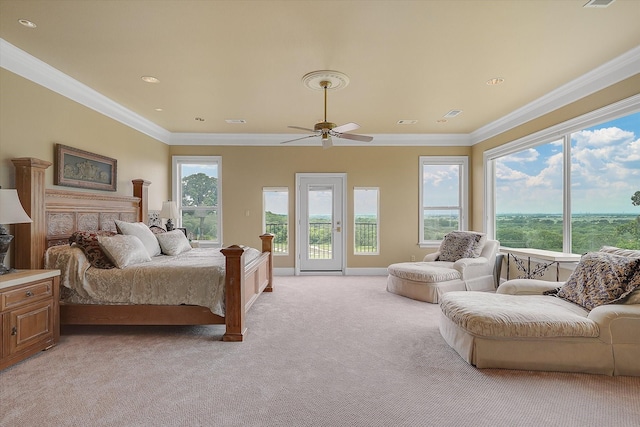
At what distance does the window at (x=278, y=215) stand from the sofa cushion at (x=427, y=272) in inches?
94.0

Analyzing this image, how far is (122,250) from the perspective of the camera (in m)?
3.35

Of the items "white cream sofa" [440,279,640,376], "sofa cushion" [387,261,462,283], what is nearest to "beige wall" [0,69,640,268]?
"sofa cushion" [387,261,462,283]

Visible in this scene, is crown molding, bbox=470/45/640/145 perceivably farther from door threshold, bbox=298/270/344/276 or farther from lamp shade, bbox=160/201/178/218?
lamp shade, bbox=160/201/178/218

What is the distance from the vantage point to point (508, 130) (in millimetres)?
5297

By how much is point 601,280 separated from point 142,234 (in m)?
4.98

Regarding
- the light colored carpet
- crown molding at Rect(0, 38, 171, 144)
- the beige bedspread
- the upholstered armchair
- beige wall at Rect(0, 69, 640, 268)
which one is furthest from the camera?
beige wall at Rect(0, 69, 640, 268)

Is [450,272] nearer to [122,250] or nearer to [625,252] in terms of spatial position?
[625,252]

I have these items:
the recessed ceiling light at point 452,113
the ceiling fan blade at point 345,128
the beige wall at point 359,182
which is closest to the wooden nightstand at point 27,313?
the ceiling fan blade at point 345,128

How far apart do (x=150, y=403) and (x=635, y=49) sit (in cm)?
508

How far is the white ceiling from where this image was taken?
245 centimetres

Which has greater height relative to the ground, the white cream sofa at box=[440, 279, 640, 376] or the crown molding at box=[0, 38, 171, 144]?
the crown molding at box=[0, 38, 171, 144]

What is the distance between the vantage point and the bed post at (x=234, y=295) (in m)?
3.07

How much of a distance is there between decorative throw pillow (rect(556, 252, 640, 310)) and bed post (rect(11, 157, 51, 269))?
5.11 m

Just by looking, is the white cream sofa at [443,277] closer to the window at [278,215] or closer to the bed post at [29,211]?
the window at [278,215]
